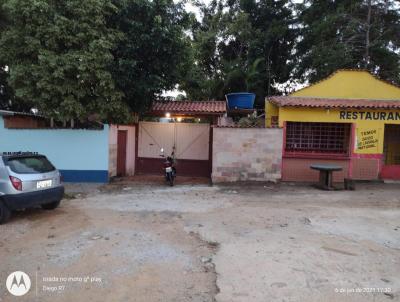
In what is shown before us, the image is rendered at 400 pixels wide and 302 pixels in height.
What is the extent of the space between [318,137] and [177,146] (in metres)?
5.72

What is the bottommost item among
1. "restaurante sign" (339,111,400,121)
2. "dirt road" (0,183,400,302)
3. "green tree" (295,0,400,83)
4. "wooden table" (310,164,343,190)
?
"dirt road" (0,183,400,302)

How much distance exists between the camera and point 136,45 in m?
11.9

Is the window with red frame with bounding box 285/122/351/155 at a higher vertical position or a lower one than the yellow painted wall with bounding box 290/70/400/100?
lower

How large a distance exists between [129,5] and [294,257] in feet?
32.4

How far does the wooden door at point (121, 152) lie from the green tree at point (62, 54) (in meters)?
1.90

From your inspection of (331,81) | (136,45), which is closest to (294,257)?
(136,45)

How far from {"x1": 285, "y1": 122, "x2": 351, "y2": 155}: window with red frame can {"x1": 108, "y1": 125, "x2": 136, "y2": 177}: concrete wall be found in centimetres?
624

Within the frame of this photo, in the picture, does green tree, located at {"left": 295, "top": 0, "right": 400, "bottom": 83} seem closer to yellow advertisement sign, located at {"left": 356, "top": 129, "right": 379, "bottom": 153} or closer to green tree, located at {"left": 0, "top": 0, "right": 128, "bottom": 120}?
yellow advertisement sign, located at {"left": 356, "top": 129, "right": 379, "bottom": 153}

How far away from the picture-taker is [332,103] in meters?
13.0

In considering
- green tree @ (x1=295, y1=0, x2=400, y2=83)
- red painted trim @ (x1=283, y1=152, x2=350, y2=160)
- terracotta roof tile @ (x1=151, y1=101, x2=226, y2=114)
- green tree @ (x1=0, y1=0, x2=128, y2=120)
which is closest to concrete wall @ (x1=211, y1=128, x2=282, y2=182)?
red painted trim @ (x1=283, y1=152, x2=350, y2=160)

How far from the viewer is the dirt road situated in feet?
13.4

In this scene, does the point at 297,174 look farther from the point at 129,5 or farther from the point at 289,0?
the point at 289,0

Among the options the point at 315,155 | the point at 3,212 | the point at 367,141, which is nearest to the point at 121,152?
the point at 3,212

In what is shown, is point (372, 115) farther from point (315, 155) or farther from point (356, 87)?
point (315, 155)
